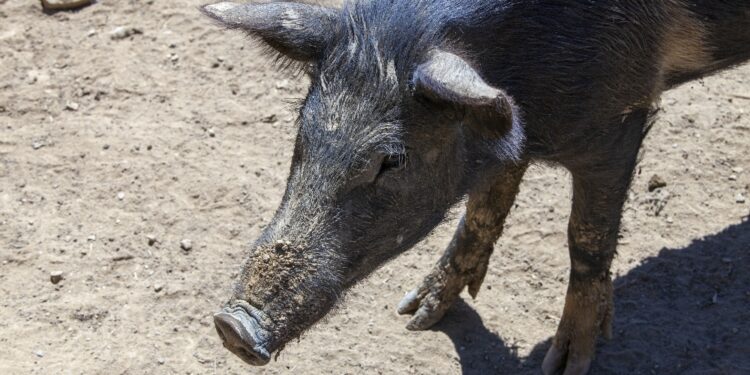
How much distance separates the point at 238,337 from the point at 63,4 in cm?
449

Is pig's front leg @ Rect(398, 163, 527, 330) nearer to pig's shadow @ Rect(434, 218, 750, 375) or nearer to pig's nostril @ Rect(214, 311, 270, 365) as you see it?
pig's shadow @ Rect(434, 218, 750, 375)

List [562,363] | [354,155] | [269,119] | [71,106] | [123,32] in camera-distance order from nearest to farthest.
→ [354,155]
[562,363]
[269,119]
[71,106]
[123,32]

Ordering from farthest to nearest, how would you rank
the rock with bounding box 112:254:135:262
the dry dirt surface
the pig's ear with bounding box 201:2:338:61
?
the rock with bounding box 112:254:135:262 → the dry dirt surface → the pig's ear with bounding box 201:2:338:61

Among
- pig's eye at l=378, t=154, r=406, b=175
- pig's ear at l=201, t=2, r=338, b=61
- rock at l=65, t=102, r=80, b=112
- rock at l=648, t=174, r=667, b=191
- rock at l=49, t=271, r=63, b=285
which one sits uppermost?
pig's ear at l=201, t=2, r=338, b=61

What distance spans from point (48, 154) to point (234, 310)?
10.2ft

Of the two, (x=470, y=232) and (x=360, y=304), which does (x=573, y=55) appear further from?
(x=360, y=304)

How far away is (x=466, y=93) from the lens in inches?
130

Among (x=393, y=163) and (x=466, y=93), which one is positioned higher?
(x=466, y=93)

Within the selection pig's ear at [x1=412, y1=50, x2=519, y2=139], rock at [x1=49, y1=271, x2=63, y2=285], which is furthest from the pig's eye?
rock at [x1=49, y1=271, x2=63, y2=285]

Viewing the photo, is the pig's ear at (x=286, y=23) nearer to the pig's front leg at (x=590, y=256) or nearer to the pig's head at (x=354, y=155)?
the pig's head at (x=354, y=155)

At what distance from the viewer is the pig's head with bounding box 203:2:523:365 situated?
3.56 meters

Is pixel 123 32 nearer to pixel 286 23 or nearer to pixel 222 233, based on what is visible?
pixel 222 233

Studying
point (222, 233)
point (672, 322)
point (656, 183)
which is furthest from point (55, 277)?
point (656, 183)

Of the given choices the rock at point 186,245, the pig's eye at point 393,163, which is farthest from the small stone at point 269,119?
the pig's eye at point 393,163
